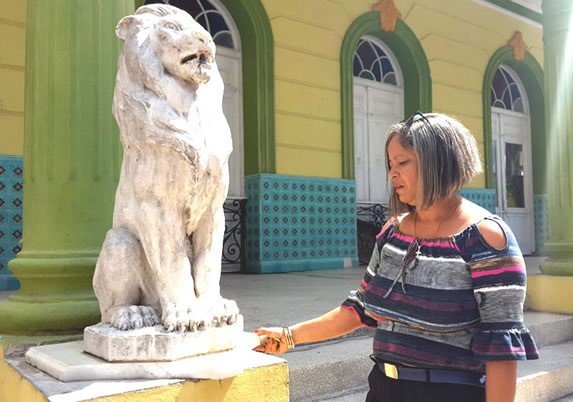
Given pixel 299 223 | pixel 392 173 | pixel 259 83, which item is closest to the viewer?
pixel 392 173

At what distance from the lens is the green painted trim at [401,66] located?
7828mm

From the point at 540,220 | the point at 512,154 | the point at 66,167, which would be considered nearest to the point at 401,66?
the point at 512,154

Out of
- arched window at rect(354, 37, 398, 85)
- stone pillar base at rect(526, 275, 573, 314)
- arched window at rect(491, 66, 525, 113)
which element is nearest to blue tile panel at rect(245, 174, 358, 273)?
arched window at rect(354, 37, 398, 85)

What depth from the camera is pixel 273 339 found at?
1859mm

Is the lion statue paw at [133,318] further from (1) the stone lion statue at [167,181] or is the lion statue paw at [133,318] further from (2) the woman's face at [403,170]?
(2) the woman's face at [403,170]

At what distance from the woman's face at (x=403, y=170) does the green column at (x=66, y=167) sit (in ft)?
5.55

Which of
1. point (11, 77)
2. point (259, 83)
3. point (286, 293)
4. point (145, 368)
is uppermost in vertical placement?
point (259, 83)

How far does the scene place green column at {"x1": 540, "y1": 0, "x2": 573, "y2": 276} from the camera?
15.7 ft

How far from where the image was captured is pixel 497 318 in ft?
4.29

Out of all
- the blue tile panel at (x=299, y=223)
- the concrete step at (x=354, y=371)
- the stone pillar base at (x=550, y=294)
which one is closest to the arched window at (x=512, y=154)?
the blue tile panel at (x=299, y=223)

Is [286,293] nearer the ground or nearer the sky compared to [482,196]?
nearer the ground

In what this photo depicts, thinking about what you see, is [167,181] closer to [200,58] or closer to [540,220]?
[200,58]

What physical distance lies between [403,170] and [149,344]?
3.38 ft

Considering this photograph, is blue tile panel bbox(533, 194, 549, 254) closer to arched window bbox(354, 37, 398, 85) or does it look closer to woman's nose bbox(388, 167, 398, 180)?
arched window bbox(354, 37, 398, 85)
